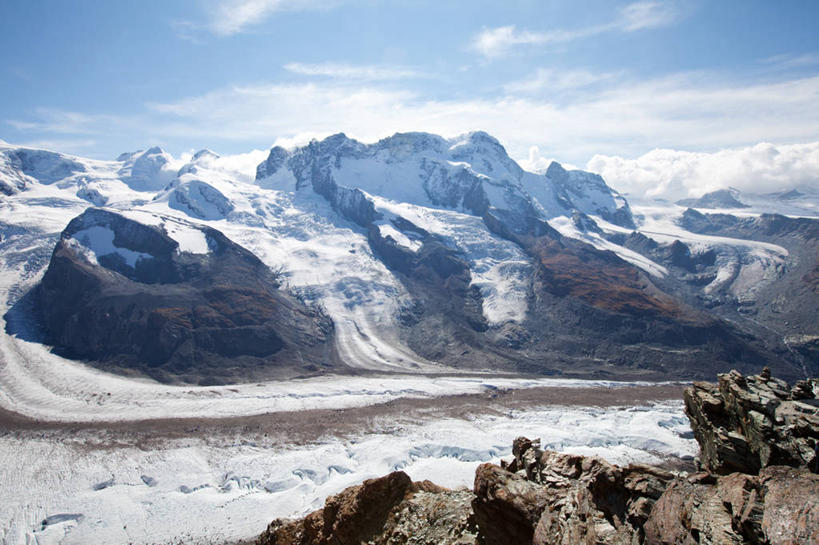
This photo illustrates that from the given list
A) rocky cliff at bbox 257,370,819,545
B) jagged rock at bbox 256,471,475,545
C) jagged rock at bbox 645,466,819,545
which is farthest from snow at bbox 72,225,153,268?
jagged rock at bbox 645,466,819,545

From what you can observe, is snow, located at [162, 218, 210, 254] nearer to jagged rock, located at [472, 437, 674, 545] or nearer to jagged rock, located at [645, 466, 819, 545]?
jagged rock, located at [472, 437, 674, 545]

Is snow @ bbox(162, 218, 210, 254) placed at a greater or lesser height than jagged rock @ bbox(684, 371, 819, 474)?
greater

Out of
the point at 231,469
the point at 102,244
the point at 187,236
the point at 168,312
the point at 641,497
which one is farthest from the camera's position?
the point at 187,236

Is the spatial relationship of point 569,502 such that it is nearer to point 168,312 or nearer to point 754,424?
point 754,424

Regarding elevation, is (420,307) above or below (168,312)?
above

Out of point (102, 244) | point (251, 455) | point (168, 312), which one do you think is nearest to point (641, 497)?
point (251, 455)

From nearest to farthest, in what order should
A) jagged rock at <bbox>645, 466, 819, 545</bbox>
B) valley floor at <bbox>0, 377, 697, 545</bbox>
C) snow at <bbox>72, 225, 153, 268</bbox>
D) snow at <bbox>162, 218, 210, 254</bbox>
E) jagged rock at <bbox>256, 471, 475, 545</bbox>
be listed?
jagged rock at <bbox>645, 466, 819, 545</bbox> < jagged rock at <bbox>256, 471, 475, 545</bbox> < valley floor at <bbox>0, 377, 697, 545</bbox> < snow at <bbox>72, 225, 153, 268</bbox> < snow at <bbox>162, 218, 210, 254</bbox>
